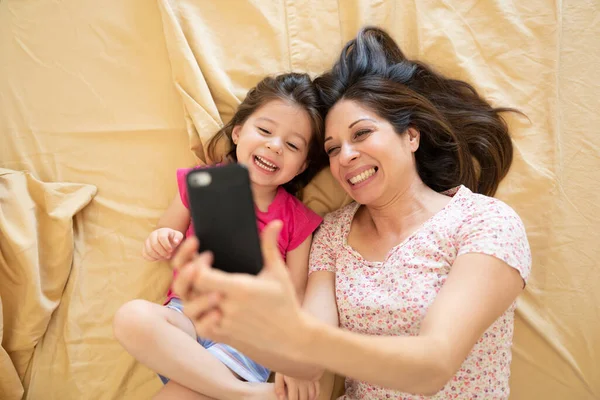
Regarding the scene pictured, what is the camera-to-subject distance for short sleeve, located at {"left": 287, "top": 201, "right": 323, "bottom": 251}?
48.3 inches

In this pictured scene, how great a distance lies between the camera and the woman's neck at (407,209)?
1105 mm

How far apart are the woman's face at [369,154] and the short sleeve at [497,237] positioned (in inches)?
8.0

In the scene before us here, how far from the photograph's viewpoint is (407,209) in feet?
3.70

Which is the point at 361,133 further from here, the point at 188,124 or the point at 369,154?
the point at 188,124

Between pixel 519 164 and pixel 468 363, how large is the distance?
569 millimetres

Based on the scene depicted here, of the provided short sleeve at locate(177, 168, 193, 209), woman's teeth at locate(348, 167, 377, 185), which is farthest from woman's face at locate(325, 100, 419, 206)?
short sleeve at locate(177, 168, 193, 209)

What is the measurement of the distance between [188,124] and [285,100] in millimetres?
292

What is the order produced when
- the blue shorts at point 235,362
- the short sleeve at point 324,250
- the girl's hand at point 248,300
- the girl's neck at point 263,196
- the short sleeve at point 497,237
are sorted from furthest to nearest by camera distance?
the girl's neck at point 263,196 < the short sleeve at point 324,250 < the blue shorts at point 235,362 < the short sleeve at point 497,237 < the girl's hand at point 248,300

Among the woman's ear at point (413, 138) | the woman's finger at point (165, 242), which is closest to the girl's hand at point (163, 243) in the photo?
the woman's finger at point (165, 242)

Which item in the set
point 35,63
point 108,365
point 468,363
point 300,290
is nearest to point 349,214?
point 300,290

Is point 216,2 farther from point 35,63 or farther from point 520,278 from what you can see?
point 520,278

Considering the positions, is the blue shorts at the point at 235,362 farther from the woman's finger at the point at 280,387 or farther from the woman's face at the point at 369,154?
the woman's face at the point at 369,154

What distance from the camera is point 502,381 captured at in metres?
0.99

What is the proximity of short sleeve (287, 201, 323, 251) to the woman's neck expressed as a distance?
0.55 ft
